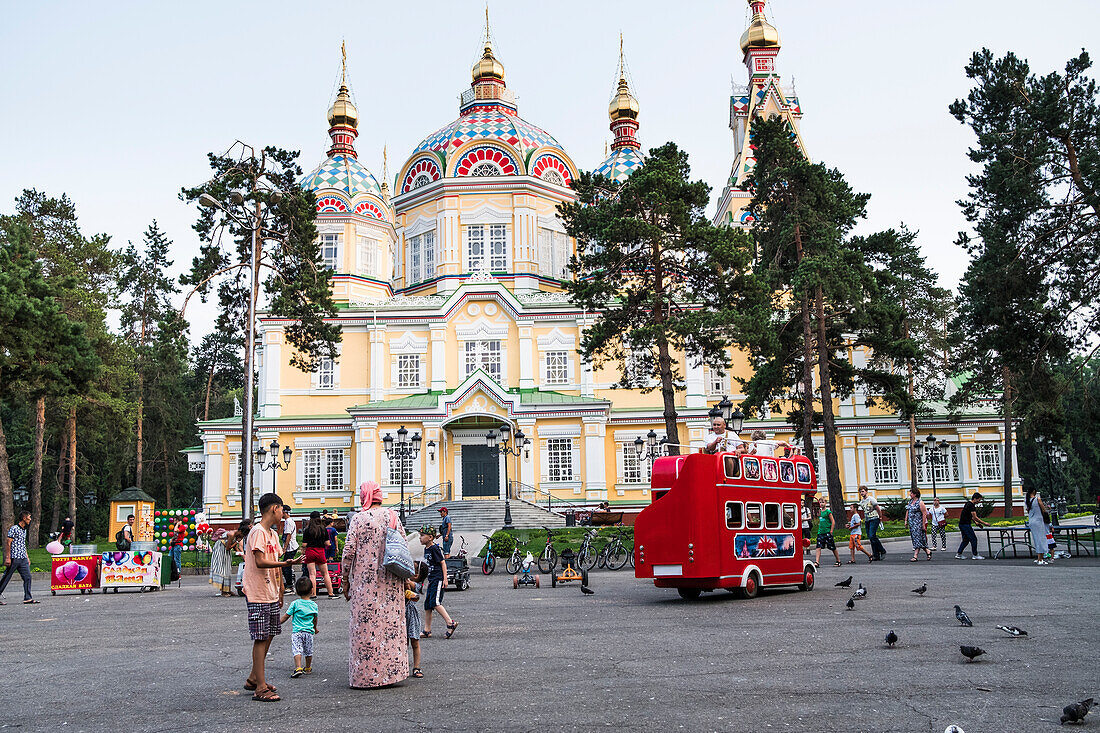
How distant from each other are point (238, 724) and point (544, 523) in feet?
100

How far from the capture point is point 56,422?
48.7 meters

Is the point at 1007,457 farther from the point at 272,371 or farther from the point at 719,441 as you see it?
the point at 272,371

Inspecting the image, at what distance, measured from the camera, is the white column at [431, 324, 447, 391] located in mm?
44125

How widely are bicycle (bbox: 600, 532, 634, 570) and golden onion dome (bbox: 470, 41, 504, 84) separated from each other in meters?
36.3

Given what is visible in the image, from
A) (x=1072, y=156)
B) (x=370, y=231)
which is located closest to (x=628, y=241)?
(x=1072, y=156)

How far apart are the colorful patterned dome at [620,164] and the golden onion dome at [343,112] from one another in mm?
13941

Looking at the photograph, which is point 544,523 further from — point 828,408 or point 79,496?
point 79,496

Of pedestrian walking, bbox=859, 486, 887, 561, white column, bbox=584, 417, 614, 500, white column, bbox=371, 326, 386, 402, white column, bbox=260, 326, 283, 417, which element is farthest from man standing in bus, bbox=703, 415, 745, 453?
white column, bbox=260, 326, 283, 417

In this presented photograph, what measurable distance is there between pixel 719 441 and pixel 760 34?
43965mm

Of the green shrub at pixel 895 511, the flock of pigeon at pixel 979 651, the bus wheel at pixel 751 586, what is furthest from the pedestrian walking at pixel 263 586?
the green shrub at pixel 895 511

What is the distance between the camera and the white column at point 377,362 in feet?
145

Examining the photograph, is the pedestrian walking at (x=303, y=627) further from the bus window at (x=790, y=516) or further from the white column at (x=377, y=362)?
the white column at (x=377, y=362)

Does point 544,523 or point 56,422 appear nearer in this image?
point 544,523

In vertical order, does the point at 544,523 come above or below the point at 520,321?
below
